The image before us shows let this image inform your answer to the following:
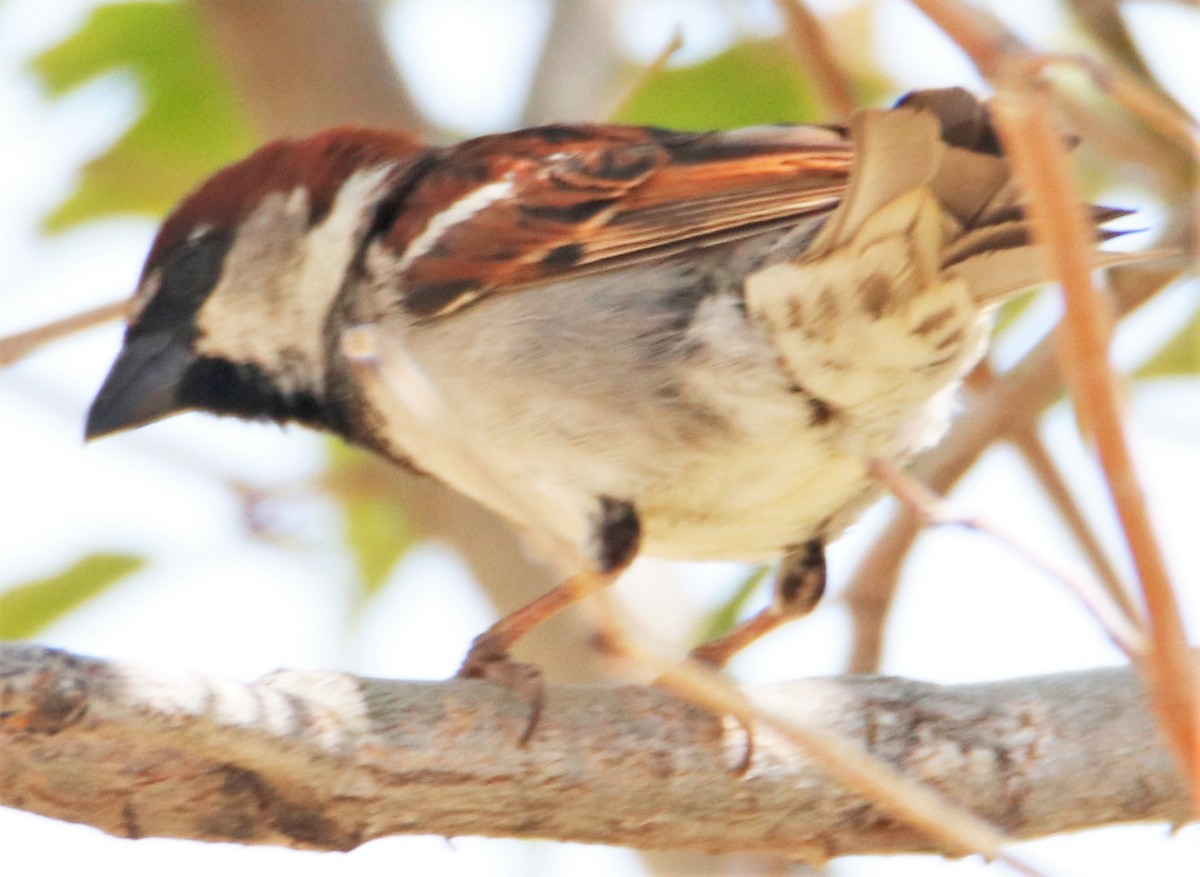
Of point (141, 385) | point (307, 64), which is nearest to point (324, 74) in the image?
point (307, 64)

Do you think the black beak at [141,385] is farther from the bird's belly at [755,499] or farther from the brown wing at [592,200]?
the bird's belly at [755,499]

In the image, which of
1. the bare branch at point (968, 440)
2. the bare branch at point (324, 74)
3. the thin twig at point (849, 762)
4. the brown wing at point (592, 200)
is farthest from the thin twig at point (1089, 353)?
the bare branch at point (324, 74)

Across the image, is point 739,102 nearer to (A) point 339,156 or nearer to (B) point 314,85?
(B) point 314,85

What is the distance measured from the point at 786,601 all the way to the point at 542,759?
3.41 feet

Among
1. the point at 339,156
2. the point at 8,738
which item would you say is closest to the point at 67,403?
the point at 339,156

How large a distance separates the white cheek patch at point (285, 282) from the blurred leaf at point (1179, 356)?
195 centimetres

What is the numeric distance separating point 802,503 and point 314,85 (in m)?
1.87

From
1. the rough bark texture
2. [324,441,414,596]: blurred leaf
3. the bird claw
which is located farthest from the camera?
[324,441,414,596]: blurred leaf

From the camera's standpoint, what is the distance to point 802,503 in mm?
3014

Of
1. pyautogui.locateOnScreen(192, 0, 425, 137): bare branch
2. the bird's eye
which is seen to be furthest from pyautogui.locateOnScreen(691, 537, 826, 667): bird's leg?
pyautogui.locateOnScreen(192, 0, 425, 137): bare branch

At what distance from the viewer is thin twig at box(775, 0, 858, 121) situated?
128 inches

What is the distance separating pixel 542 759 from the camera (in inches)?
91.0

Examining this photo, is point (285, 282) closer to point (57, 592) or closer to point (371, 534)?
point (57, 592)

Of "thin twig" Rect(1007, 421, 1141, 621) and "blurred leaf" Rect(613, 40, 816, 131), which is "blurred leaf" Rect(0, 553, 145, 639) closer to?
"blurred leaf" Rect(613, 40, 816, 131)
